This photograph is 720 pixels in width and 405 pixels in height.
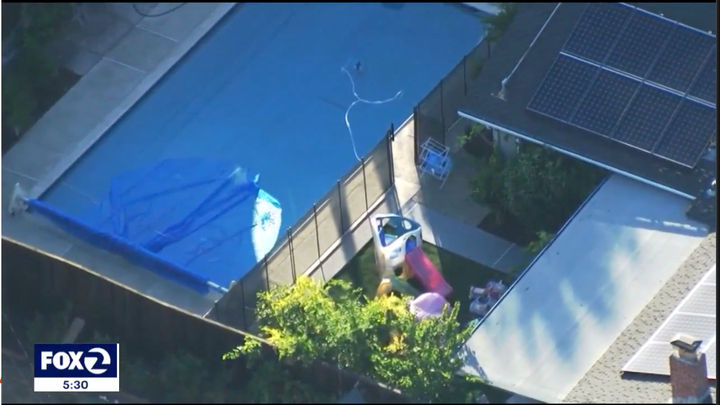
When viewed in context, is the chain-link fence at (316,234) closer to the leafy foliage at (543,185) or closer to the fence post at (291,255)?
the fence post at (291,255)

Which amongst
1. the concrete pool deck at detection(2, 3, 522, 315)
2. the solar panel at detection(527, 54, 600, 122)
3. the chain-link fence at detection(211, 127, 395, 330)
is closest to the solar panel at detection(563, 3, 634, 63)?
the solar panel at detection(527, 54, 600, 122)

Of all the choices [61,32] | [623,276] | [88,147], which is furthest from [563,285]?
[61,32]

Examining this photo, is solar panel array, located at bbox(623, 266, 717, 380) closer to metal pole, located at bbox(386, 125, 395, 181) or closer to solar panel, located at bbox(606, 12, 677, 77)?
solar panel, located at bbox(606, 12, 677, 77)

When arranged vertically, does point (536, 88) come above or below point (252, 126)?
above

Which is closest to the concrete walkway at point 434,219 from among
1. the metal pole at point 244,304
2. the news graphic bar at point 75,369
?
the metal pole at point 244,304

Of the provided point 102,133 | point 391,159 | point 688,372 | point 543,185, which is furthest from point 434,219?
point 688,372

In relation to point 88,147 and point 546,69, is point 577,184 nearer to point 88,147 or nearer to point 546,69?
point 546,69

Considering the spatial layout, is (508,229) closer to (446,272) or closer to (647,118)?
(446,272)
